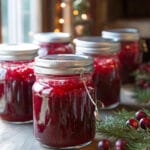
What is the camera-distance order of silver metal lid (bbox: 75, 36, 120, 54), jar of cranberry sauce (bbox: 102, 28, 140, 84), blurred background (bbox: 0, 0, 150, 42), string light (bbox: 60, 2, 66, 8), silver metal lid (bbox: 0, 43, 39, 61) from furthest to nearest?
string light (bbox: 60, 2, 66, 8) < blurred background (bbox: 0, 0, 150, 42) < jar of cranberry sauce (bbox: 102, 28, 140, 84) < silver metal lid (bbox: 75, 36, 120, 54) < silver metal lid (bbox: 0, 43, 39, 61)

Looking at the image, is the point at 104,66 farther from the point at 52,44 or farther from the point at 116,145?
the point at 116,145

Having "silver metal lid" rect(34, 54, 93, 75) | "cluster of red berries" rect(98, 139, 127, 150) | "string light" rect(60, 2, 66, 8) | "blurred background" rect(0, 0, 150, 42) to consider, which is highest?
"string light" rect(60, 2, 66, 8)

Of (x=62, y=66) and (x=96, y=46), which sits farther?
(x=96, y=46)

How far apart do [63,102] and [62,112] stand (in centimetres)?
2

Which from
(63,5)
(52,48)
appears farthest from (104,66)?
(63,5)

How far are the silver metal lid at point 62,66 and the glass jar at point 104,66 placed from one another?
0.18 meters

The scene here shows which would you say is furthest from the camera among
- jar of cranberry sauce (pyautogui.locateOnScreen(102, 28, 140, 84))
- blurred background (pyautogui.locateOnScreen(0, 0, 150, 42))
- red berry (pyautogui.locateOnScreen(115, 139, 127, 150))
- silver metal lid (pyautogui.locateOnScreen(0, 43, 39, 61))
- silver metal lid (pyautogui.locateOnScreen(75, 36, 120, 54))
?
blurred background (pyautogui.locateOnScreen(0, 0, 150, 42))

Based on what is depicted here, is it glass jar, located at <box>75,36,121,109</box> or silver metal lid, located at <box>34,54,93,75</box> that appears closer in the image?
silver metal lid, located at <box>34,54,93,75</box>

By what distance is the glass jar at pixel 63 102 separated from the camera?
642mm

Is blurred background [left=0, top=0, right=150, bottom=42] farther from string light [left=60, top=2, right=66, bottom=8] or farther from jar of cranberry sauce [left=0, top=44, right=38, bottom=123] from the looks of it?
jar of cranberry sauce [left=0, top=44, right=38, bottom=123]

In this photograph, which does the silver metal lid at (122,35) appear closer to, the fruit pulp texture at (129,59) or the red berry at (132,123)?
the fruit pulp texture at (129,59)

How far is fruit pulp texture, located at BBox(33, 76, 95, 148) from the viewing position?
25.3 inches

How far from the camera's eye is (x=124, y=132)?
67 cm

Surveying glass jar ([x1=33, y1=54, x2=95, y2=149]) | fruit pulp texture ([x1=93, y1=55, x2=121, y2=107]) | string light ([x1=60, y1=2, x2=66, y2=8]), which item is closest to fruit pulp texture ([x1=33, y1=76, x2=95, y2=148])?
glass jar ([x1=33, y1=54, x2=95, y2=149])
